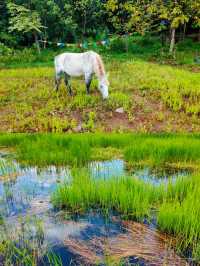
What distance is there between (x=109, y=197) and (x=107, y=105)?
24.0 ft

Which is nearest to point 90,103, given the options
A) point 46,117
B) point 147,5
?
point 46,117

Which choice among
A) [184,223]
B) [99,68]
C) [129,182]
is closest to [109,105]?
[99,68]

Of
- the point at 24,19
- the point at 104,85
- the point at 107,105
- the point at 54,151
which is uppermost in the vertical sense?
the point at 24,19

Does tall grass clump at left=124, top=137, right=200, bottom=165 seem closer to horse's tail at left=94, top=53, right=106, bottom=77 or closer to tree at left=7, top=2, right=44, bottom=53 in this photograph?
horse's tail at left=94, top=53, right=106, bottom=77

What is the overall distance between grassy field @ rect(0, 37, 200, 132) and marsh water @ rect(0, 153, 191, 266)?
4909 mm

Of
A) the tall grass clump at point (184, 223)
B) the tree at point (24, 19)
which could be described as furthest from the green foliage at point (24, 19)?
the tall grass clump at point (184, 223)

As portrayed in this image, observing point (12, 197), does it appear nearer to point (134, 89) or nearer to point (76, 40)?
point (134, 89)

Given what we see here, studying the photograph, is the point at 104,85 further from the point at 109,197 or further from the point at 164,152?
the point at 109,197

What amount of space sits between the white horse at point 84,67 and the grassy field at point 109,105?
466mm

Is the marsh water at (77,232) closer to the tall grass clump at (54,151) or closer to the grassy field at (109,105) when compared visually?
the tall grass clump at (54,151)

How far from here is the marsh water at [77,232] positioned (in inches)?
140

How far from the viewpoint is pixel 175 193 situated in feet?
15.4

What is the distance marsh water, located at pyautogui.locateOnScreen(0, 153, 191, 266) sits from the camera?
3.56 meters

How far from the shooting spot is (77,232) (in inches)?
159
